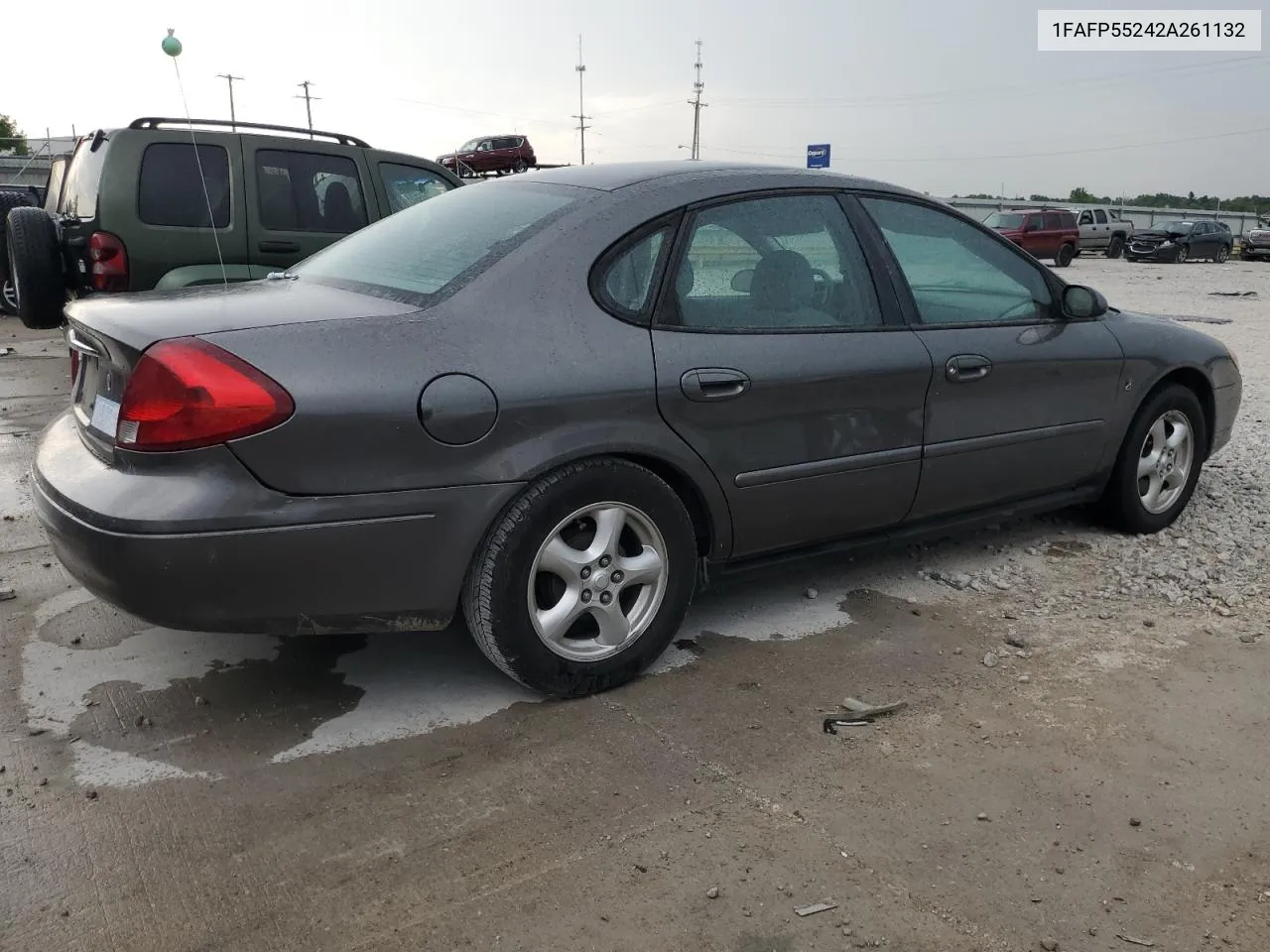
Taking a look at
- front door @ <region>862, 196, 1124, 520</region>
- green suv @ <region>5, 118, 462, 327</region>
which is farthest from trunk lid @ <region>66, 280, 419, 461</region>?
green suv @ <region>5, 118, 462, 327</region>

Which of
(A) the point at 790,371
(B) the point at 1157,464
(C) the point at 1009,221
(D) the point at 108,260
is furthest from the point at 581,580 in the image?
(C) the point at 1009,221

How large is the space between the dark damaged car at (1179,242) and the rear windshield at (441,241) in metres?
33.9

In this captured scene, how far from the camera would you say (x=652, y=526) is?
3135mm

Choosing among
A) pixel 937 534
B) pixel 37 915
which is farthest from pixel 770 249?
pixel 37 915

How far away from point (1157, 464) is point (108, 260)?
6004mm

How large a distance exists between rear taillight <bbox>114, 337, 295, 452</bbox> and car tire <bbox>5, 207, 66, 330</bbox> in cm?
301

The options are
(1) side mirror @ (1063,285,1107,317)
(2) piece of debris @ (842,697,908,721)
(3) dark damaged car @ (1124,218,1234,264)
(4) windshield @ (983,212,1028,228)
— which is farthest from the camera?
(3) dark damaged car @ (1124,218,1234,264)

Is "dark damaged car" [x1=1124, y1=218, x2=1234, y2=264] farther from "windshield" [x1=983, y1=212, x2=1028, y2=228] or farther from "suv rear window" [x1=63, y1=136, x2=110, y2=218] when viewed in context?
"suv rear window" [x1=63, y1=136, x2=110, y2=218]

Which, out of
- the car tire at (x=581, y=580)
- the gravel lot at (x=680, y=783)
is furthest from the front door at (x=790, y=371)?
the gravel lot at (x=680, y=783)

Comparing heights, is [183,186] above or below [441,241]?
above

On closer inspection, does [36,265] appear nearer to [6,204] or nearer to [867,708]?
[867,708]

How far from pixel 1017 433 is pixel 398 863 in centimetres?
283

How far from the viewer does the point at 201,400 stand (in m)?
2.51

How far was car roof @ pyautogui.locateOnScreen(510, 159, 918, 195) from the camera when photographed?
11.1 ft
